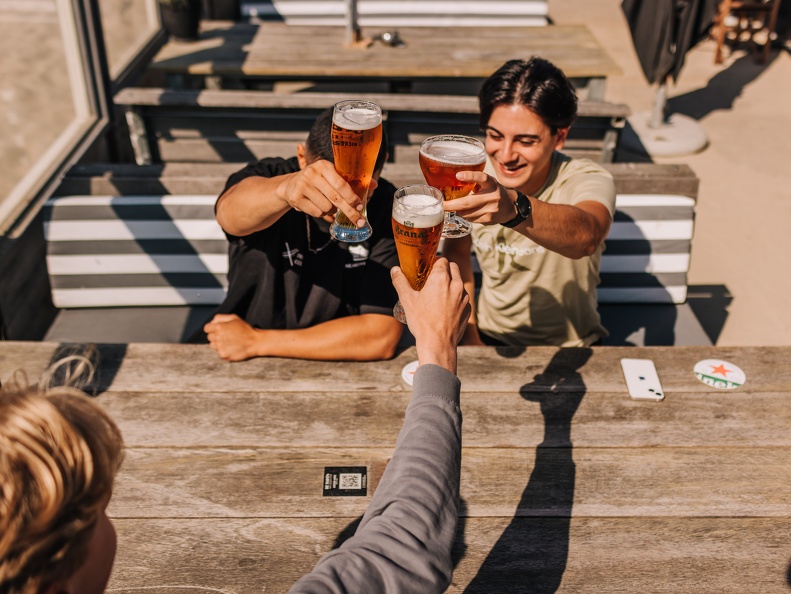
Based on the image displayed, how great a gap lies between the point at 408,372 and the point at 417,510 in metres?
1.13

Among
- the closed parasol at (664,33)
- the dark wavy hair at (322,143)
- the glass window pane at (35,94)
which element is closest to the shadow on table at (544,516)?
the dark wavy hair at (322,143)

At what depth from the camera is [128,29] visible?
286 inches

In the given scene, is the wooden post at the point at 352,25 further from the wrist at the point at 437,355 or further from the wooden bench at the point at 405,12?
the wrist at the point at 437,355

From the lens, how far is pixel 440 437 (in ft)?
4.40

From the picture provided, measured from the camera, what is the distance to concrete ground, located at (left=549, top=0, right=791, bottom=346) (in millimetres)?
5000

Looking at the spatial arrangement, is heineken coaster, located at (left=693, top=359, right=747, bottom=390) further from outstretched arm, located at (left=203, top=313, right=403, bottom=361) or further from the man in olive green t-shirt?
outstretched arm, located at (left=203, top=313, right=403, bottom=361)

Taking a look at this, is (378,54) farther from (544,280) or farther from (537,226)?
(537,226)

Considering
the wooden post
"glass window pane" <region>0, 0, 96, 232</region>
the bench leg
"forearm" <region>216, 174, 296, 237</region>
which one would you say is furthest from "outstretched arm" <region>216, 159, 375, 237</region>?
the wooden post

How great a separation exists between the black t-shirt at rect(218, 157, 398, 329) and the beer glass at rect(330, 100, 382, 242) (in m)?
0.75

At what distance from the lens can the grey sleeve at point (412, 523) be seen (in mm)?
1216

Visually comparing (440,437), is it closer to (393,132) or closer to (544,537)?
(544,537)

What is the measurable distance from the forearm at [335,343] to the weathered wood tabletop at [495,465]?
37 mm

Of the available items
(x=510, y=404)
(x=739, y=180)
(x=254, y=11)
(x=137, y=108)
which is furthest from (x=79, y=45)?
(x=739, y=180)

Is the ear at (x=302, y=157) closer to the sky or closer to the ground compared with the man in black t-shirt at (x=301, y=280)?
closer to the sky
